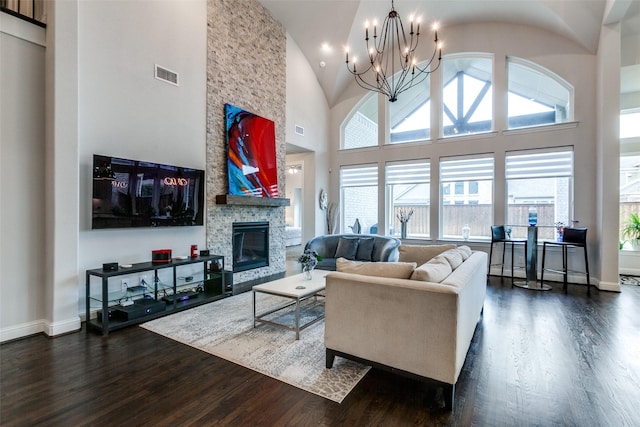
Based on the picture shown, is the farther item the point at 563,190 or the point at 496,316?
the point at 563,190

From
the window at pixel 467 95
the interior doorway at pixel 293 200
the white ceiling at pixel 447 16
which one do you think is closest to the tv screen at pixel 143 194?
Answer: the white ceiling at pixel 447 16

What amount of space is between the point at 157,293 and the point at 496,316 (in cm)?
423

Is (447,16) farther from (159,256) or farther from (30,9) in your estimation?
(159,256)

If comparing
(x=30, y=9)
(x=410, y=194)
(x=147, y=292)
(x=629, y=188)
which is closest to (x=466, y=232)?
(x=410, y=194)

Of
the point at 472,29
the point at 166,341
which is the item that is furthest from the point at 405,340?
the point at 472,29

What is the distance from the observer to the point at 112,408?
6.53ft

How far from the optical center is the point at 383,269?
7.83ft

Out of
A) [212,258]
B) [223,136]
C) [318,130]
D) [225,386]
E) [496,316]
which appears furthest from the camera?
[318,130]

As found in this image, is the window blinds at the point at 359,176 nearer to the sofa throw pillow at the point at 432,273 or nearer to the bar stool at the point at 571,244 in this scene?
the bar stool at the point at 571,244

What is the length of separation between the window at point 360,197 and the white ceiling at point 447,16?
7.86ft

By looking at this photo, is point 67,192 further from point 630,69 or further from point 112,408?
point 630,69

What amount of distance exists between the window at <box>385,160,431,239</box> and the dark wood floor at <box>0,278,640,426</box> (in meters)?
3.98

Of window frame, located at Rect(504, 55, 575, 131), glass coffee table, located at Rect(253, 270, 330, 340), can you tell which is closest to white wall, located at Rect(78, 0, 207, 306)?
glass coffee table, located at Rect(253, 270, 330, 340)

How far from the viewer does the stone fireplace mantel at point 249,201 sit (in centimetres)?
496
